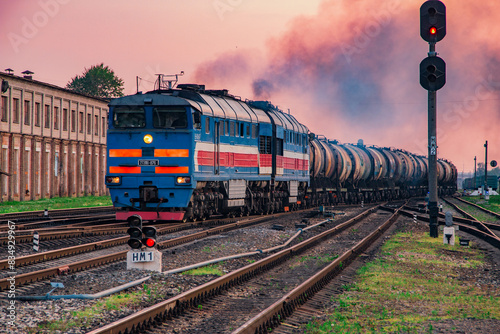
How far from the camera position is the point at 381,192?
5525cm

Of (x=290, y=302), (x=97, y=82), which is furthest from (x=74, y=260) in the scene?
(x=97, y=82)

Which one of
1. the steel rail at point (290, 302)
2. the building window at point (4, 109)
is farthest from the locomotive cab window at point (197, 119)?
the building window at point (4, 109)

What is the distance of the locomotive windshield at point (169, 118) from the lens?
2062 centimetres

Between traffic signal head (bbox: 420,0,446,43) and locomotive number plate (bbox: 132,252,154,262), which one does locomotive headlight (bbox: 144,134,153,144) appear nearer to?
traffic signal head (bbox: 420,0,446,43)

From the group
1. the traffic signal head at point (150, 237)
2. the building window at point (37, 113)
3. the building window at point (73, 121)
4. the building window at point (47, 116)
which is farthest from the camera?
the building window at point (73, 121)

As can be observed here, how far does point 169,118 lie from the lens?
20719 mm

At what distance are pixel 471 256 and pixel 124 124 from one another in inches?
424

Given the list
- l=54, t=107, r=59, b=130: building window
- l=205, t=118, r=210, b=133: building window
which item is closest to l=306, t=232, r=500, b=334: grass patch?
l=205, t=118, r=210, b=133: building window

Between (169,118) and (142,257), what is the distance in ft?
30.8

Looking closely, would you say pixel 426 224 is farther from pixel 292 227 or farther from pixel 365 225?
pixel 292 227

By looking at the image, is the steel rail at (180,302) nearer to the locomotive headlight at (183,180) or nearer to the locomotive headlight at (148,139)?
the locomotive headlight at (183,180)

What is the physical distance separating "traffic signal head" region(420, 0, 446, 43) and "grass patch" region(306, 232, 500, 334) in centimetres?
642

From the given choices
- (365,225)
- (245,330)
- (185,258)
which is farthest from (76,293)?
(365,225)

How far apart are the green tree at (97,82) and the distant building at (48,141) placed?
2210 inches
